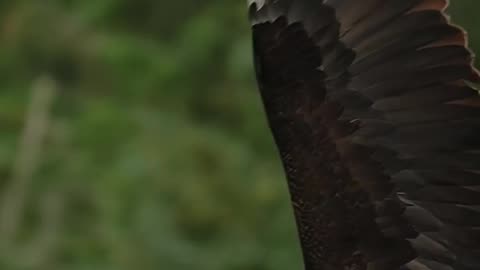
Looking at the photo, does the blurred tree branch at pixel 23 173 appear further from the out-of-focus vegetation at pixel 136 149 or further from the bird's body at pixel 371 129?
the bird's body at pixel 371 129

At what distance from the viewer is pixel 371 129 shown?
645 cm

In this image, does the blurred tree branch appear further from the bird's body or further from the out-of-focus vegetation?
the bird's body

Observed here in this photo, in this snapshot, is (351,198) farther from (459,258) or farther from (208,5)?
(208,5)

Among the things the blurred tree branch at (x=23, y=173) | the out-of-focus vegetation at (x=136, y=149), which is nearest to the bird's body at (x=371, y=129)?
the out-of-focus vegetation at (x=136, y=149)

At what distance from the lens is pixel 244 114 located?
13312 millimetres

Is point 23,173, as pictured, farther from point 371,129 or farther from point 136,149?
point 371,129

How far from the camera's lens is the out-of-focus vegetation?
1207 centimetres

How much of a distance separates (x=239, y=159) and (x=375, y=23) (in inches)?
254

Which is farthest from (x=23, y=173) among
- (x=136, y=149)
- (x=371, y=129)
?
(x=371, y=129)

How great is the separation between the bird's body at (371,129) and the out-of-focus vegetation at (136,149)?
4.98 meters

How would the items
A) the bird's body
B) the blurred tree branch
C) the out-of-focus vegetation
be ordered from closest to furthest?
the bird's body, the out-of-focus vegetation, the blurred tree branch

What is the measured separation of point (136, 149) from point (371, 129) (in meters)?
6.19

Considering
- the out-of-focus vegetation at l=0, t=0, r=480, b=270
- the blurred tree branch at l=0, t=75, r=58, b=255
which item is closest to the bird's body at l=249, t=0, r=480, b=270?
the out-of-focus vegetation at l=0, t=0, r=480, b=270

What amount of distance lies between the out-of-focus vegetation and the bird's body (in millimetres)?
4983
